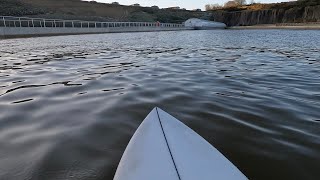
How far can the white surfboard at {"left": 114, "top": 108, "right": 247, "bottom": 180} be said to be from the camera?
2.88 metres

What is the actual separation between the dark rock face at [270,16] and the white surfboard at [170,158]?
4540 inches

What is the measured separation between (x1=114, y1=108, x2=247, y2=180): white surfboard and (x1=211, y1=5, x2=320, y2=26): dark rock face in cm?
11532

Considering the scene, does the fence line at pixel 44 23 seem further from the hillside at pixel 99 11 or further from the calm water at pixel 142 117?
the calm water at pixel 142 117

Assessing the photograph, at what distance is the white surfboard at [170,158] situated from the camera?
288 cm

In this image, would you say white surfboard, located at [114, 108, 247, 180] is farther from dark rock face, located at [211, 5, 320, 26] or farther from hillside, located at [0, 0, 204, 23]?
dark rock face, located at [211, 5, 320, 26]

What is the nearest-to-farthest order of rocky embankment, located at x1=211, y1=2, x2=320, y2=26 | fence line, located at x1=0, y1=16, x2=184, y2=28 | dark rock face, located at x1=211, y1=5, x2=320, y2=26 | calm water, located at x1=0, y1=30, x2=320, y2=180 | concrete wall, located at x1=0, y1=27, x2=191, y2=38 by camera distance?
calm water, located at x1=0, y1=30, x2=320, y2=180, concrete wall, located at x1=0, y1=27, x2=191, y2=38, fence line, located at x1=0, y1=16, x2=184, y2=28, dark rock face, located at x1=211, y1=5, x2=320, y2=26, rocky embankment, located at x1=211, y1=2, x2=320, y2=26

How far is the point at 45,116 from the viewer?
228 inches

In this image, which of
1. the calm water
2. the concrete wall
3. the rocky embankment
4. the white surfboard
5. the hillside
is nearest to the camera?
the white surfboard

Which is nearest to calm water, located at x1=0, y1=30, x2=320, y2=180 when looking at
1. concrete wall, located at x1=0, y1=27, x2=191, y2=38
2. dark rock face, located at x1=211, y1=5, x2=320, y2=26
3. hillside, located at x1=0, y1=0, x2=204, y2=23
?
concrete wall, located at x1=0, y1=27, x2=191, y2=38

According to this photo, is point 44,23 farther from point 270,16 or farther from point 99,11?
point 270,16

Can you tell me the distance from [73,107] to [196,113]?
8.88ft

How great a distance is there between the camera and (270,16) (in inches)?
4727

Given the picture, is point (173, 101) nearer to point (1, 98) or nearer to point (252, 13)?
point (1, 98)

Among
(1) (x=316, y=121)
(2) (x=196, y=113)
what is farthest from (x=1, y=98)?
(1) (x=316, y=121)
